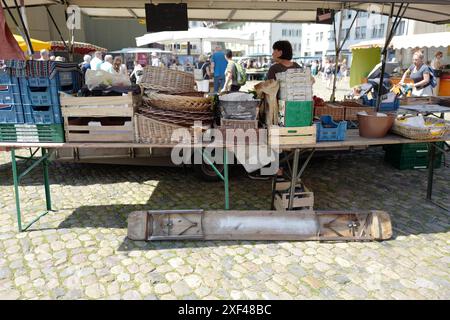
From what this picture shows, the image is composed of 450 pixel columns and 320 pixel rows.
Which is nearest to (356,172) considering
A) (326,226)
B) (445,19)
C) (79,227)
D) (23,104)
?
(326,226)

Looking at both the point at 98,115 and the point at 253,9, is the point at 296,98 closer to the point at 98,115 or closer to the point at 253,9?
the point at 98,115

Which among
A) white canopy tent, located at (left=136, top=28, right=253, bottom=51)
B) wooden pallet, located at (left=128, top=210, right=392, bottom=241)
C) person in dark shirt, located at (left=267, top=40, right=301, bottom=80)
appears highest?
white canopy tent, located at (left=136, top=28, right=253, bottom=51)

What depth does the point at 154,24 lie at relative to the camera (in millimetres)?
6793

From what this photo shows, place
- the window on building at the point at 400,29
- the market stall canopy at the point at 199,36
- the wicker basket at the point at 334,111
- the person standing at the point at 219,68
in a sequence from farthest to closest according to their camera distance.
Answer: the window on building at the point at 400,29 → the person standing at the point at 219,68 → the market stall canopy at the point at 199,36 → the wicker basket at the point at 334,111

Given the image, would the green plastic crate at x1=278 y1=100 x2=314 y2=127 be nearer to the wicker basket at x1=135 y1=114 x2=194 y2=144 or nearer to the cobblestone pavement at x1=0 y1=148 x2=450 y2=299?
the wicker basket at x1=135 y1=114 x2=194 y2=144

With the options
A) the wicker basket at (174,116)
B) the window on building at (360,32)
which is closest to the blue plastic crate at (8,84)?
the wicker basket at (174,116)

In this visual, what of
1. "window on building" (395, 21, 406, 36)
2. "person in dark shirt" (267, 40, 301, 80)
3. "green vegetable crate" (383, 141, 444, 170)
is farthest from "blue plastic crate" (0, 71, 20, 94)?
"window on building" (395, 21, 406, 36)

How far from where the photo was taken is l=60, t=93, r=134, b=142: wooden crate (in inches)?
153

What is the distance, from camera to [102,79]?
4.23m

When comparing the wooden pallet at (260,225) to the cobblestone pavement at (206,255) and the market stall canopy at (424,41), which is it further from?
the market stall canopy at (424,41)

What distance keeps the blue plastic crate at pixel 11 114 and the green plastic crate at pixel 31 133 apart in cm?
5

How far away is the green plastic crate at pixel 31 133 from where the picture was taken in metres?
3.93
